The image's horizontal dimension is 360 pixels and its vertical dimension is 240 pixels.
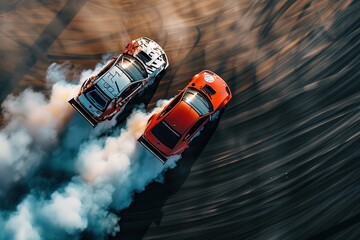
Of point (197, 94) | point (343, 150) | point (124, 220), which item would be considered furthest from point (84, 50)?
point (343, 150)

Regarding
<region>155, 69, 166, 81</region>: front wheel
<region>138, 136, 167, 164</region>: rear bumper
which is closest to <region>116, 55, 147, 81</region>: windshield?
<region>155, 69, 166, 81</region>: front wheel

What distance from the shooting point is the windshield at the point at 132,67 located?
12727mm

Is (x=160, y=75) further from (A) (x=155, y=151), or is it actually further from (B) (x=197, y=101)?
(A) (x=155, y=151)

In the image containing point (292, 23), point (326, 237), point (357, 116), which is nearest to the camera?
point (326, 237)

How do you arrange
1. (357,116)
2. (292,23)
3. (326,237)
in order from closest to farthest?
(326,237)
(357,116)
(292,23)

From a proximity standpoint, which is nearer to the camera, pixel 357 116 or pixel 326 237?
pixel 326 237

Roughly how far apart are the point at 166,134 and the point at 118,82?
2.47 m

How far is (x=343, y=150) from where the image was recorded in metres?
13.1

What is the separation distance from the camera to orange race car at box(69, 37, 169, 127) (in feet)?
40.6

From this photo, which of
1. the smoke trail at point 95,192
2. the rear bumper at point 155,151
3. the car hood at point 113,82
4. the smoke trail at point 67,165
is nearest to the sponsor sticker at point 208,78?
the smoke trail at point 67,165

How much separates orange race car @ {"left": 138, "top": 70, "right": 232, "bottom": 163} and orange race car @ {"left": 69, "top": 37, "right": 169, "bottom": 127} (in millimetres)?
1292

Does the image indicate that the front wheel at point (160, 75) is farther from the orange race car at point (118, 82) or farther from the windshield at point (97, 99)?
the windshield at point (97, 99)

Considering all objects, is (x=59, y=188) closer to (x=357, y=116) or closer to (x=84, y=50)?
(x=84, y=50)

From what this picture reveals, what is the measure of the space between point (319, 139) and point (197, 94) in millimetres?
4796
